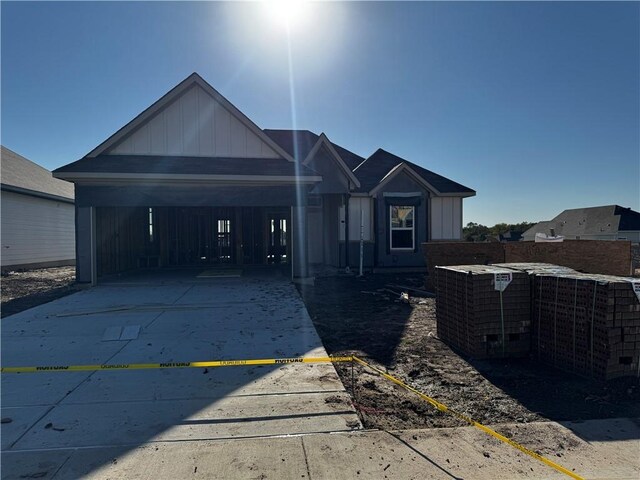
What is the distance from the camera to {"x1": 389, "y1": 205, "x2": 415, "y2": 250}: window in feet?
50.3

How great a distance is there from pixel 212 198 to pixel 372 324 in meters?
6.75

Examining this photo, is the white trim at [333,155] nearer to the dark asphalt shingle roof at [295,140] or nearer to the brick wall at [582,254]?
the dark asphalt shingle roof at [295,140]

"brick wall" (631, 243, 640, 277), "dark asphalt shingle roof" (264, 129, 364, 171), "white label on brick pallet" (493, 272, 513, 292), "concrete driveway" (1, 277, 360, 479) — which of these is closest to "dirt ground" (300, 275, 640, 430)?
"concrete driveway" (1, 277, 360, 479)

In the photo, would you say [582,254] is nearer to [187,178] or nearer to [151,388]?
[187,178]

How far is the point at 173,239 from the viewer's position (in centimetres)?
1641

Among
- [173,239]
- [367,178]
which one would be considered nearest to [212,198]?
[173,239]

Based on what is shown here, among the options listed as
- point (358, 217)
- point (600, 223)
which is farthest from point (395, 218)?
point (600, 223)

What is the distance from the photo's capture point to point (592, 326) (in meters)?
4.44

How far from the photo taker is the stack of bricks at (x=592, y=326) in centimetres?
430

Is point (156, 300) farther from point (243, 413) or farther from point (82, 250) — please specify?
point (243, 413)

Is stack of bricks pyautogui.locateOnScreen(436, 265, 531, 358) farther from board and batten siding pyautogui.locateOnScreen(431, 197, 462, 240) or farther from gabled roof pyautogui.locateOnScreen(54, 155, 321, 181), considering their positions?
board and batten siding pyautogui.locateOnScreen(431, 197, 462, 240)

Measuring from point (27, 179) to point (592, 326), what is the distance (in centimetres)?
2207

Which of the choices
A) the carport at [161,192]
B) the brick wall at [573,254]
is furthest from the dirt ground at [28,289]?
the brick wall at [573,254]

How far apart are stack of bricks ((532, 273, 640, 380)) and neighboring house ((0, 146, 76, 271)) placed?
19.0 metres
